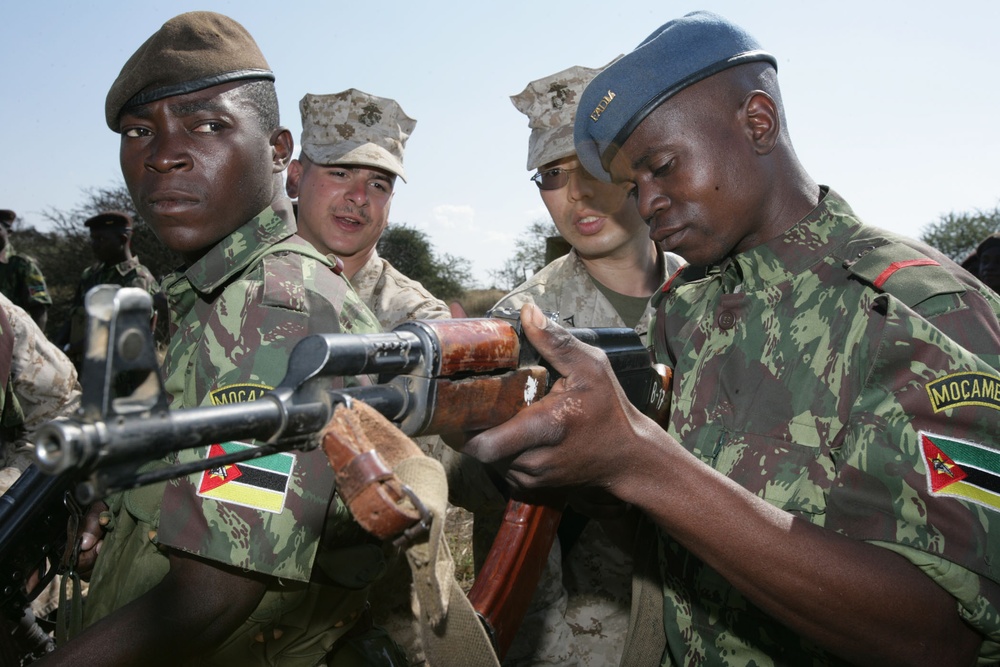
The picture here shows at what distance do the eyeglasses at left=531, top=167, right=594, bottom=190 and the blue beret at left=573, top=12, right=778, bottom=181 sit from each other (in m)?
1.56

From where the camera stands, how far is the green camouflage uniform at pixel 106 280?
1162 centimetres

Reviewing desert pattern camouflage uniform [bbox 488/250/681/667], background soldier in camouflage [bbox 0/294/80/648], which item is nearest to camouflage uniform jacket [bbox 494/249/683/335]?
desert pattern camouflage uniform [bbox 488/250/681/667]

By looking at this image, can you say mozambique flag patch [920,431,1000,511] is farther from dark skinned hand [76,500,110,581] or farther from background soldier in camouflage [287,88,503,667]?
background soldier in camouflage [287,88,503,667]

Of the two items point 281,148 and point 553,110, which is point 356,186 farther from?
point 281,148

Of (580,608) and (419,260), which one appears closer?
(580,608)

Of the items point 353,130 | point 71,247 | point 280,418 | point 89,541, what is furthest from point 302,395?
point 71,247

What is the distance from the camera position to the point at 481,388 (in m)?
1.58

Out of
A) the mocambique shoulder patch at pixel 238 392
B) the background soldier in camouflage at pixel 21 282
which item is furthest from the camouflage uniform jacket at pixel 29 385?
the background soldier in camouflage at pixel 21 282

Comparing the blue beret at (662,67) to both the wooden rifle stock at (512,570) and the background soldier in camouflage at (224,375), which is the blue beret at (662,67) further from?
the wooden rifle stock at (512,570)

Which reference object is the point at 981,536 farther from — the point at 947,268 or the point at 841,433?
the point at 947,268

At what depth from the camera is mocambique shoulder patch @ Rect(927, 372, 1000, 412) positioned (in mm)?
1594

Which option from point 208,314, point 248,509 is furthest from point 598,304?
point 248,509

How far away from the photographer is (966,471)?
159cm

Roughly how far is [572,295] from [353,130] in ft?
6.26
